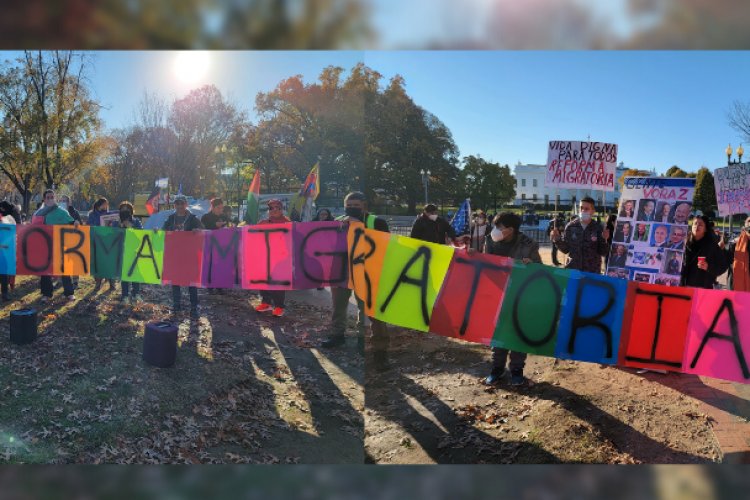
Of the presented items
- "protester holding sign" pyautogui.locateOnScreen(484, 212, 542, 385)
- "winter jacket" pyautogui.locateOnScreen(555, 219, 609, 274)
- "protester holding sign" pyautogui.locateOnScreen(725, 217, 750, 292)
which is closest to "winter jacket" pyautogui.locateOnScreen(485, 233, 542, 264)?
"protester holding sign" pyautogui.locateOnScreen(484, 212, 542, 385)

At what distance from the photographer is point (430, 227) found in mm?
6492

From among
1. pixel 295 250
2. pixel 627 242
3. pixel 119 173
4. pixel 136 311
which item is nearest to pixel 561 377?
pixel 627 242

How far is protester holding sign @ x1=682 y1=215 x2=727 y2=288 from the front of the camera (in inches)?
214

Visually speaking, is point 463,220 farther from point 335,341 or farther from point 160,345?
point 160,345

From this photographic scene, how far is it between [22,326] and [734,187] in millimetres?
7946

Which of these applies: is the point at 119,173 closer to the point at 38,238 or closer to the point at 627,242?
the point at 38,238

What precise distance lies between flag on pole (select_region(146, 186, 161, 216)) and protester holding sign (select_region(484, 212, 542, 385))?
10.3m

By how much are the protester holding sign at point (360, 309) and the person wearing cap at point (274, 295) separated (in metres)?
1.24

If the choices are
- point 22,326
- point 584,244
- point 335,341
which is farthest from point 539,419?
point 22,326

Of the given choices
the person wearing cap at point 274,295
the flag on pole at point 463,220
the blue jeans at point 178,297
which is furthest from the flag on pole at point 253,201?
the flag on pole at point 463,220

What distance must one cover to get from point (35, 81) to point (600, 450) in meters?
7.38

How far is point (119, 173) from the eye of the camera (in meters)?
12.9

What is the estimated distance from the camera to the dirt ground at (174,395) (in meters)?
4.06

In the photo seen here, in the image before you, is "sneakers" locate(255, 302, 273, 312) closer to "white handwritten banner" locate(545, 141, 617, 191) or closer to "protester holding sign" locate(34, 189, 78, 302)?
"protester holding sign" locate(34, 189, 78, 302)
